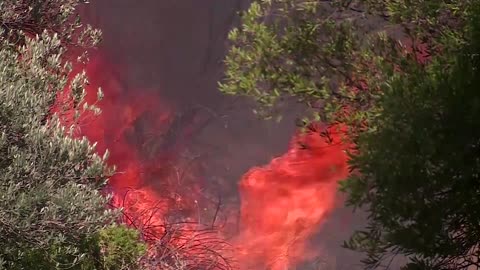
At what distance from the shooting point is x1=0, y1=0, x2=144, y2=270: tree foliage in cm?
412

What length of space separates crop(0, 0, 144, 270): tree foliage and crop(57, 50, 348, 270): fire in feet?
9.02

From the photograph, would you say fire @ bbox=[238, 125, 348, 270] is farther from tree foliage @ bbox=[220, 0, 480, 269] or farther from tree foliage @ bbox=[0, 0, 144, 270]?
tree foliage @ bbox=[0, 0, 144, 270]

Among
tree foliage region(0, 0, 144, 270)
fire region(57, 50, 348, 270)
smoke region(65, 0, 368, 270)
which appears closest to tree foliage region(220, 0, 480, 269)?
tree foliage region(0, 0, 144, 270)

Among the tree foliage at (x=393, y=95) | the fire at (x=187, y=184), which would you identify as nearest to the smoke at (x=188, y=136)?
the fire at (x=187, y=184)

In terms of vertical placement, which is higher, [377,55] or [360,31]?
[360,31]

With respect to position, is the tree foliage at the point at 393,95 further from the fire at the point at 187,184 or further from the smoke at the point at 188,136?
the fire at the point at 187,184

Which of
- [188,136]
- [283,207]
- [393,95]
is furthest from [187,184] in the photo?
[393,95]

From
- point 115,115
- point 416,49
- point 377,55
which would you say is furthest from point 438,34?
point 115,115

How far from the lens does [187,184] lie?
8.20 m

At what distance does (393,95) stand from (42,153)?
87.9 inches

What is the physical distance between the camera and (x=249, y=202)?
8.23 meters

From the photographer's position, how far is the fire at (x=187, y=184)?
8.09 metres

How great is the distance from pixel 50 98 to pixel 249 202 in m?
4.07

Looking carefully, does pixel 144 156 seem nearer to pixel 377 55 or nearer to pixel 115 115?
pixel 115 115
